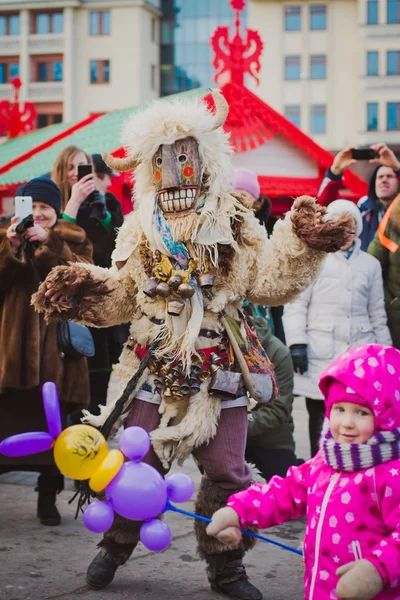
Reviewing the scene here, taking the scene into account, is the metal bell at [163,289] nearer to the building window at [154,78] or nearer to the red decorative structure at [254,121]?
the red decorative structure at [254,121]

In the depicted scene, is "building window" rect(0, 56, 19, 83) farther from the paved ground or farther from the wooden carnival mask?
the wooden carnival mask

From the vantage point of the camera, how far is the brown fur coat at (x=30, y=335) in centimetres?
465

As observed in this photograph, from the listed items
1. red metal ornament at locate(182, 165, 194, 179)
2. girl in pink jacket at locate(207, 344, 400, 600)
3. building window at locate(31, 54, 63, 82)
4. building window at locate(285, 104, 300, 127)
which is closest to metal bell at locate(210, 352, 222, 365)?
red metal ornament at locate(182, 165, 194, 179)

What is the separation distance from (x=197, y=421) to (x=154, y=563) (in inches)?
36.2

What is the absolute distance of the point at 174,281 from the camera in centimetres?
381

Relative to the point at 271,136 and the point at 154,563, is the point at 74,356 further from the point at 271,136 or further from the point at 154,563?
the point at 271,136

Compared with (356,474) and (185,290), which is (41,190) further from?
(356,474)

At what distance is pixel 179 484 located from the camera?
3082 millimetres

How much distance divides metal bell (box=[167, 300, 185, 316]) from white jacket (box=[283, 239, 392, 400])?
5.64 feet

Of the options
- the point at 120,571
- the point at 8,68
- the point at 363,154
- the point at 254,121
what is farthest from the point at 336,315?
the point at 8,68

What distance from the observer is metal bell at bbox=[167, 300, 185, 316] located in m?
3.79

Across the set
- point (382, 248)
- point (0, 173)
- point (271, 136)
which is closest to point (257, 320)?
point (382, 248)

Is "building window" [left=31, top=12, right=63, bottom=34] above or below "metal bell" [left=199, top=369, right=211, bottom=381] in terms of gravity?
above

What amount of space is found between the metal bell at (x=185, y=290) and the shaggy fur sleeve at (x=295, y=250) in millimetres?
310
